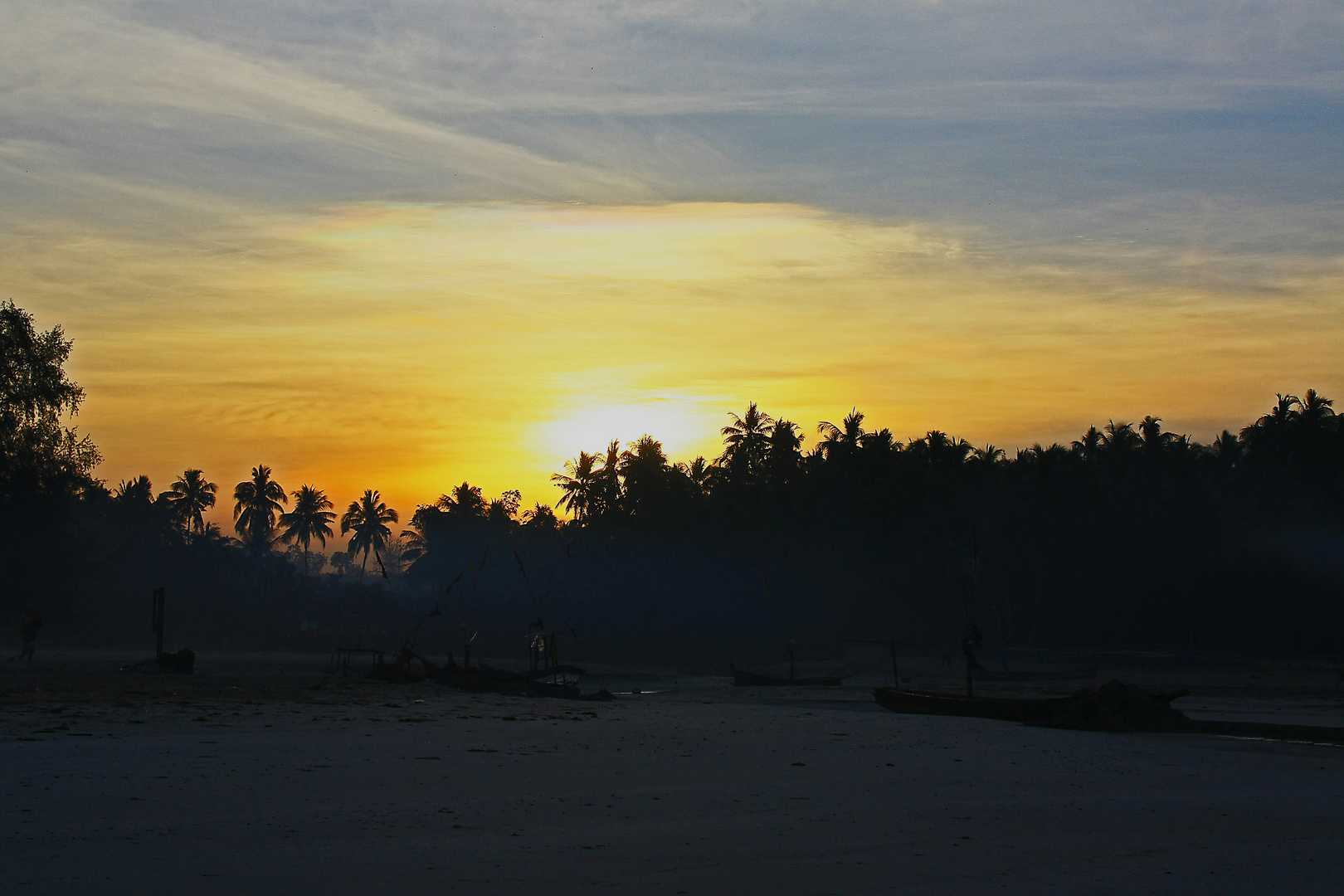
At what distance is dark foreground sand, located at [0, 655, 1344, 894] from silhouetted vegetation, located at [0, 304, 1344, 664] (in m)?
26.4

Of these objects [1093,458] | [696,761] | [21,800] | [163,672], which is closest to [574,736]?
[696,761]

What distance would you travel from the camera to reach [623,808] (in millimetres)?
11945

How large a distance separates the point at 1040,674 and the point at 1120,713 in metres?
27.4

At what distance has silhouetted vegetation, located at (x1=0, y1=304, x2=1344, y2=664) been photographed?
49969 millimetres

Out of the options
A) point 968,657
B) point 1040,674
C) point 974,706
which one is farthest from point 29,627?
point 1040,674

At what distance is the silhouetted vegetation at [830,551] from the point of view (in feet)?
164

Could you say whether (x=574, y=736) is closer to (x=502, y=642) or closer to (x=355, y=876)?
(x=355, y=876)

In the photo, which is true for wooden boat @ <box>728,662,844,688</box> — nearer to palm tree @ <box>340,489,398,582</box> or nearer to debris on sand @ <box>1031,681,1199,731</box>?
debris on sand @ <box>1031,681,1199,731</box>

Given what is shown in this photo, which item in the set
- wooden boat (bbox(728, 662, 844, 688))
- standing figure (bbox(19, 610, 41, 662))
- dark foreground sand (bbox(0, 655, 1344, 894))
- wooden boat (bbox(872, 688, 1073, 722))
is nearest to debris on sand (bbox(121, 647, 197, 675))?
standing figure (bbox(19, 610, 41, 662))

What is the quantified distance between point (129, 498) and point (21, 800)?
3908 inches

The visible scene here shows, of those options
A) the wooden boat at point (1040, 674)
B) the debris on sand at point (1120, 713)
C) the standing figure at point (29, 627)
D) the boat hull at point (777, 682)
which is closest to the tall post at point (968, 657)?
the debris on sand at point (1120, 713)

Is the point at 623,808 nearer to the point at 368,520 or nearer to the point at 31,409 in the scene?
the point at 31,409

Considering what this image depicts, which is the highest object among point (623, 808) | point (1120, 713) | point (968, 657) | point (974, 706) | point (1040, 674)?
point (623, 808)

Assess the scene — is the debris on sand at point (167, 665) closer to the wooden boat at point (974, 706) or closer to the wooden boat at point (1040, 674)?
the wooden boat at point (974, 706)
